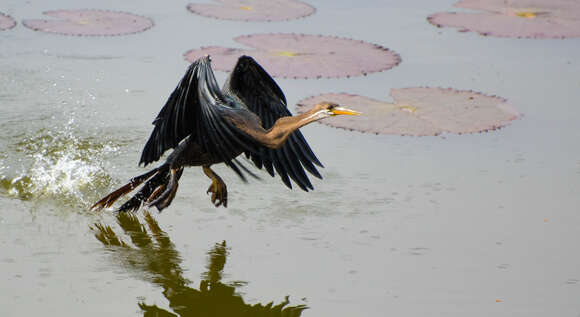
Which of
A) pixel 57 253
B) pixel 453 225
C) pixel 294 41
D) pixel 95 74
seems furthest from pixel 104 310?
pixel 294 41

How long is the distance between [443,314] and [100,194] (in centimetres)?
224

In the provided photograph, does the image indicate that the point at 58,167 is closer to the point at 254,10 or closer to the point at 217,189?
the point at 217,189

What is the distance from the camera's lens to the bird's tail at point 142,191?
15.3 ft

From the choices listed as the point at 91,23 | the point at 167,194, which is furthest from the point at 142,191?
the point at 91,23

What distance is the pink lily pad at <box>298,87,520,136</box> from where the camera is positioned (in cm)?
584

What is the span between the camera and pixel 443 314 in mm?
3830

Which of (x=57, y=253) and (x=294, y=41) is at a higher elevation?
(x=294, y=41)

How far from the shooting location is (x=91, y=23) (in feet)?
26.0

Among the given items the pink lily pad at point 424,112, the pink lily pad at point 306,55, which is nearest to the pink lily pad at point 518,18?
the pink lily pad at point 306,55

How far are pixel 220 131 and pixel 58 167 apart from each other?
173 centimetres

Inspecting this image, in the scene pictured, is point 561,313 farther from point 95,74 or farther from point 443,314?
point 95,74

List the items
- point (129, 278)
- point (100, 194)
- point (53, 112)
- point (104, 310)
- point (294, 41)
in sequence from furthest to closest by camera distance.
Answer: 1. point (294, 41)
2. point (53, 112)
3. point (100, 194)
4. point (129, 278)
5. point (104, 310)

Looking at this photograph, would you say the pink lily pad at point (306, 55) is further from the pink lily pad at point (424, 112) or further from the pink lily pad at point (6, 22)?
the pink lily pad at point (6, 22)

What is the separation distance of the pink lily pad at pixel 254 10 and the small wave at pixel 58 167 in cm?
293
